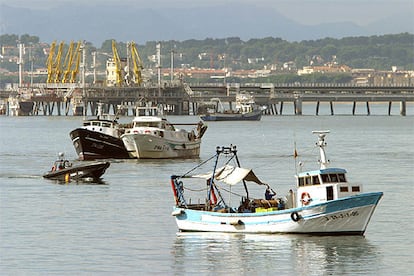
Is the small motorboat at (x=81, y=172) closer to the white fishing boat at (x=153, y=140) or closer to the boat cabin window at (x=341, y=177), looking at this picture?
the white fishing boat at (x=153, y=140)

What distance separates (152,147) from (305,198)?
157 ft

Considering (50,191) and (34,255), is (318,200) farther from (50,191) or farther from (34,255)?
(50,191)

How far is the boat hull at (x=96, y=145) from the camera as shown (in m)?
92.8

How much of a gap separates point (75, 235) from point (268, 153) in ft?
194

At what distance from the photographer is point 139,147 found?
93312 mm

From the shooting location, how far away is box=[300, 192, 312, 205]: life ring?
152 ft

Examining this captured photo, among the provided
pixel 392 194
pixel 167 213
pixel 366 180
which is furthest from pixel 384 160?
pixel 167 213

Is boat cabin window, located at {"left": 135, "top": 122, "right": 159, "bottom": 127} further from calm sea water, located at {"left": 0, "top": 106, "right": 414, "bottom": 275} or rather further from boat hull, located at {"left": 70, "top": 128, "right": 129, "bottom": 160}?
calm sea water, located at {"left": 0, "top": 106, "right": 414, "bottom": 275}

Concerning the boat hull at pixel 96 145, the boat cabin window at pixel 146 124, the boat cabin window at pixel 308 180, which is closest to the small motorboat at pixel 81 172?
the boat hull at pixel 96 145

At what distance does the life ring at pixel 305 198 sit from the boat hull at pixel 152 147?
46.8m

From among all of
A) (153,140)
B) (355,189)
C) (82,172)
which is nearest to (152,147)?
(153,140)

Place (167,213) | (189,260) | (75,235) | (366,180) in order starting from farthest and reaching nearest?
(366,180) → (167,213) → (75,235) → (189,260)

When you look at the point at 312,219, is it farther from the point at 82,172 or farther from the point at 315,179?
the point at 82,172

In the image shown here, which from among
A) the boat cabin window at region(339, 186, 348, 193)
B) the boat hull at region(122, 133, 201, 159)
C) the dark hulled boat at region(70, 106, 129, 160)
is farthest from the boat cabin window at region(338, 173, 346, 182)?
the dark hulled boat at region(70, 106, 129, 160)
